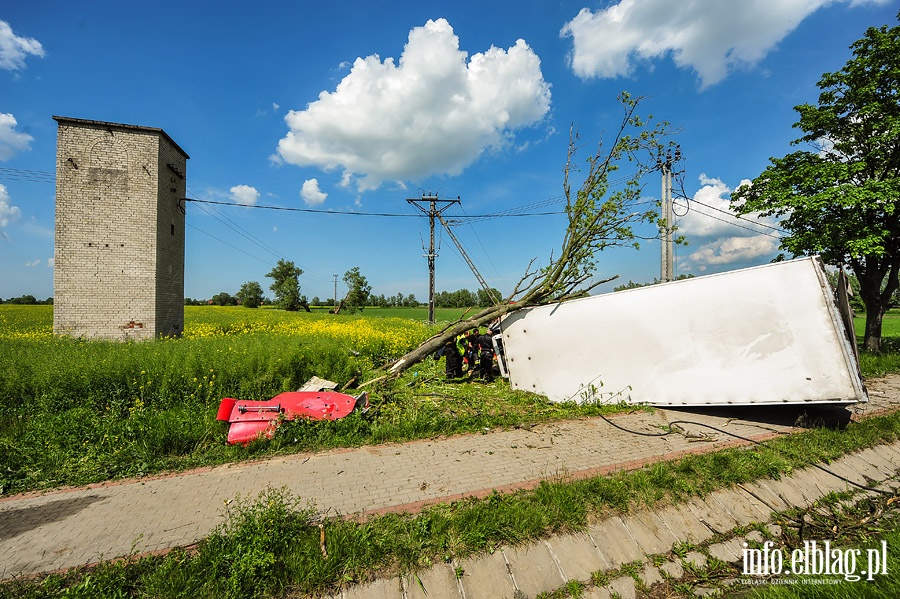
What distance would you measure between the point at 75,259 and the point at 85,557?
1235 cm

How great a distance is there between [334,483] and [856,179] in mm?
19096

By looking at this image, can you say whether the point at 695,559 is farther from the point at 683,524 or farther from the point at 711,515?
the point at 711,515

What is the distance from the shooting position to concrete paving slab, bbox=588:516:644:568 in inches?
119

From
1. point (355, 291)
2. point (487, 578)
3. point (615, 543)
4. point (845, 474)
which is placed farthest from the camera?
point (355, 291)

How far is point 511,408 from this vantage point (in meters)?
6.80

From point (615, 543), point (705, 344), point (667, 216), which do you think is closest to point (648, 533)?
point (615, 543)

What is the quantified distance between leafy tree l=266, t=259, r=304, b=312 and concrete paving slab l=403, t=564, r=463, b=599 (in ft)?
192

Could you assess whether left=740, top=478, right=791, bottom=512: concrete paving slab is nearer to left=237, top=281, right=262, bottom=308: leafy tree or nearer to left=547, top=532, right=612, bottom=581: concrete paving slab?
left=547, top=532, right=612, bottom=581: concrete paving slab

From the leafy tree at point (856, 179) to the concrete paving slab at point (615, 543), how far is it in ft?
45.0

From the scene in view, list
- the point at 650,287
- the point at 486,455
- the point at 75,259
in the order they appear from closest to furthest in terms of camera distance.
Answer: the point at 486,455
the point at 650,287
the point at 75,259

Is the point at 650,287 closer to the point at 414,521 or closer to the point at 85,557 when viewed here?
the point at 414,521

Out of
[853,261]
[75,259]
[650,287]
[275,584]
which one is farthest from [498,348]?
[853,261]

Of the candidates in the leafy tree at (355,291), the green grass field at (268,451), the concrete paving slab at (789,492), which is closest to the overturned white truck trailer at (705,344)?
the green grass field at (268,451)

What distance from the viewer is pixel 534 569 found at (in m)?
2.80
